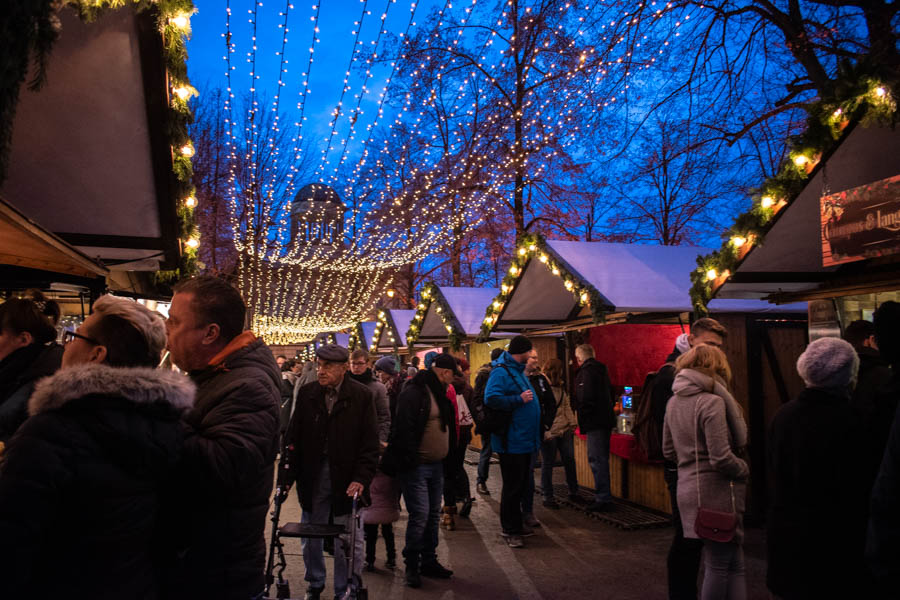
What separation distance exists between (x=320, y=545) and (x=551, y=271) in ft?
18.5

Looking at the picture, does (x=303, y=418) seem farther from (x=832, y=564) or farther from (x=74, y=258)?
(x=832, y=564)

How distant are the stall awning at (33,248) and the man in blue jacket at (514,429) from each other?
4049mm

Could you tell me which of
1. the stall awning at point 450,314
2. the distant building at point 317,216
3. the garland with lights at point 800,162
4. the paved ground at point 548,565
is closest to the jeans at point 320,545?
the paved ground at point 548,565

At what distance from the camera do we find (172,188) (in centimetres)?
515

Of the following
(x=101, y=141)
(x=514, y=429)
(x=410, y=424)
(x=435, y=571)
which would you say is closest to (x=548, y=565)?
(x=435, y=571)

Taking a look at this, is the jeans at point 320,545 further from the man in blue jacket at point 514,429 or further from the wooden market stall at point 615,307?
the wooden market stall at point 615,307

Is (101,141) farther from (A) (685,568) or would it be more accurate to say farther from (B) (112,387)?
(A) (685,568)

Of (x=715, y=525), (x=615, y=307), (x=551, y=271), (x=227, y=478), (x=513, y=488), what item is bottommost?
(x=513, y=488)

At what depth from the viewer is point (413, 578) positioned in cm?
564

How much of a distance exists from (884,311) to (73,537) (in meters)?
2.97

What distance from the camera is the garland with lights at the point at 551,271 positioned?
8.20 meters

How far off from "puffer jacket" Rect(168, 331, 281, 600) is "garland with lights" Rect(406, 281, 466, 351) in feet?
37.9

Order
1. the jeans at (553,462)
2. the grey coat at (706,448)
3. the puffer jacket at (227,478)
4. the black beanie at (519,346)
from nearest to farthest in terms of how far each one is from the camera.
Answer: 1. the puffer jacket at (227,478)
2. the grey coat at (706,448)
3. the black beanie at (519,346)
4. the jeans at (553,462)

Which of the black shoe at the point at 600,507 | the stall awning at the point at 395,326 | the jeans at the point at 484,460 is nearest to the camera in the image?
the black shoe at the point at 600,507
